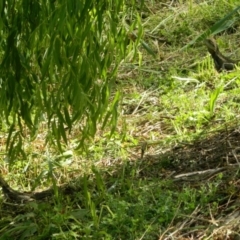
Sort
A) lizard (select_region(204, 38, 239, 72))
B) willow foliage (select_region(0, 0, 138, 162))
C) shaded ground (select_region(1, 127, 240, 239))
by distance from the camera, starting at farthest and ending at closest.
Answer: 1. lizard (select_region(204, 38, 239, 72))
2. shaded ground (select_region(1, 127, 240, 239))
3. willow foliage (select_region(0, 0, 138, 162))

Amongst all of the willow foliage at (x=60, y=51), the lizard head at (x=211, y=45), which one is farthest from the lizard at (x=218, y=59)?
the willow foliage at (x=60, y=51)

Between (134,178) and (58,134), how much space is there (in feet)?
2.57

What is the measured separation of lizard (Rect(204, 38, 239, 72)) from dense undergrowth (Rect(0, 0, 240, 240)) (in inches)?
1.8

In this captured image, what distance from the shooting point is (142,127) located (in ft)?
11.1

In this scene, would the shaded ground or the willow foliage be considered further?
the shaded ground

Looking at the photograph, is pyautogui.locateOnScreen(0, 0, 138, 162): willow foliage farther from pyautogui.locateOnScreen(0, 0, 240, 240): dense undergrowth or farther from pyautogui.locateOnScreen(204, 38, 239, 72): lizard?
pyautogui.locateOnScreen(204, 38, 239, 72): lizard

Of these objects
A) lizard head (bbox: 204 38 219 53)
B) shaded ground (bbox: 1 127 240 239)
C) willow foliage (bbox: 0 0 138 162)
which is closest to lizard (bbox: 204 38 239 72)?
lizard head (bbox: 204 38 219 53)

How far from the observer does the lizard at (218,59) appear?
3.88m

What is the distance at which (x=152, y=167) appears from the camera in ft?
9.46

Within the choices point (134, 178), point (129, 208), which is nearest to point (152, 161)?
point (134, 178)

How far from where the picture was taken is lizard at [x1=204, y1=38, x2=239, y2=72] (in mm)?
3875

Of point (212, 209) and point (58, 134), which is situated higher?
point (58, 134)

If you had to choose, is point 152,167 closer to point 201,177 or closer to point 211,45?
point 201,177

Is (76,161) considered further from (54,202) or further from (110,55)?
(110,55)
